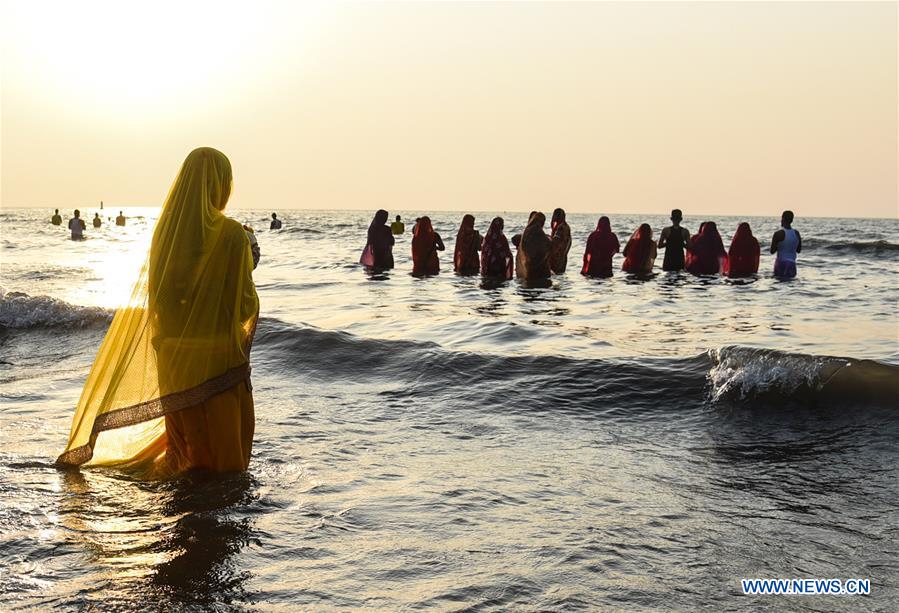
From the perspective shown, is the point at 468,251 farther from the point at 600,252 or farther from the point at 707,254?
the point at 707,254

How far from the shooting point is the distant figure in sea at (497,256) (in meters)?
18.8

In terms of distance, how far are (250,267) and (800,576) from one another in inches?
115

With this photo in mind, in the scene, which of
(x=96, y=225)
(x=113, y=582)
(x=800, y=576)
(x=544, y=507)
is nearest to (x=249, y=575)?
(x=113, y=582)

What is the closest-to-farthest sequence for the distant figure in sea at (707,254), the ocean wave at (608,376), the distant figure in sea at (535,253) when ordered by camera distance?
the ocean wave at (608,376) < the distant figure in sea at (535,253) < the distant figure in sea at (707,254)

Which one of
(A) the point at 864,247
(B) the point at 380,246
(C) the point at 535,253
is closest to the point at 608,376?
(C) the point at 535,253

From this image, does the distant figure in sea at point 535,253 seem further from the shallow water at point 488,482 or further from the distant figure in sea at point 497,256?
the shallow water at point 488,482

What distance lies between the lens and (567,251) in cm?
1959

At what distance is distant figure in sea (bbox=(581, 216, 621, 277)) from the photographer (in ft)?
64.4

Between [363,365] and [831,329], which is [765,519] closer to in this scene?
[363,365]

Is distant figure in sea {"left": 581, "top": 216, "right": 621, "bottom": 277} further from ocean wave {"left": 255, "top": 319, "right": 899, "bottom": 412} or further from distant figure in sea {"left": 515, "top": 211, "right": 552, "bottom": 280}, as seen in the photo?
ocean wave {"left": 255, "top": 319, "right": 899, "bottom": 412}

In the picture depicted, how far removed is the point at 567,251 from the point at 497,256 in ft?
5.94

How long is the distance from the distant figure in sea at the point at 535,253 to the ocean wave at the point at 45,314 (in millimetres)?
9596

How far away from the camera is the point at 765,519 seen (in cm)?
412

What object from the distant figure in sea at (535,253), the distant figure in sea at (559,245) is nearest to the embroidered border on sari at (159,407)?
the distant figure in sea at (535,253)
